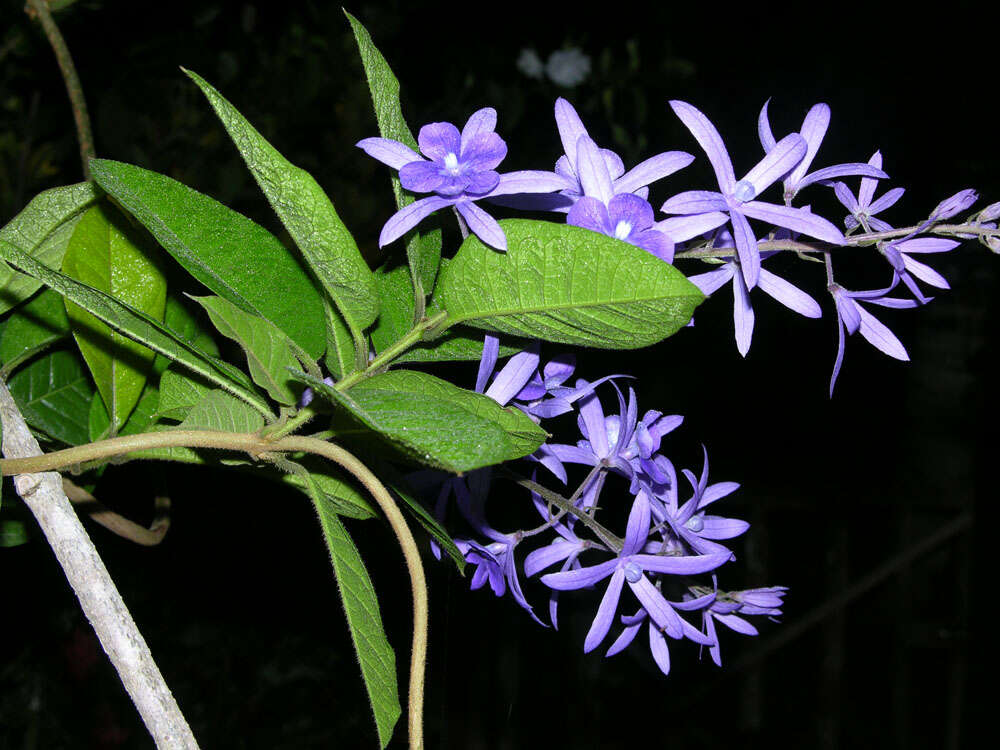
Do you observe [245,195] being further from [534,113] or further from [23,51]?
[534,113]

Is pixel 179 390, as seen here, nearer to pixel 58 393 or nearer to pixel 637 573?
pixel 58 393

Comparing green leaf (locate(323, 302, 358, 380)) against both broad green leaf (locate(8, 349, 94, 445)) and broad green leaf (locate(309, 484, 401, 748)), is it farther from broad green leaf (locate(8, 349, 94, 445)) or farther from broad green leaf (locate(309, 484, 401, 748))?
broad green leaf (locate(8, 349, 94, 445))

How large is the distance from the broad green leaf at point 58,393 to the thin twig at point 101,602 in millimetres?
96

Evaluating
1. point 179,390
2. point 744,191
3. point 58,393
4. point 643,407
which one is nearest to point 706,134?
point 744,191

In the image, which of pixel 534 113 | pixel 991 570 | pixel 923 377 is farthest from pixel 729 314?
pixel 991 570

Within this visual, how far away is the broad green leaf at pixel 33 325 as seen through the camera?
438 mm

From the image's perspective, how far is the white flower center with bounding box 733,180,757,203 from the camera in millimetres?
335

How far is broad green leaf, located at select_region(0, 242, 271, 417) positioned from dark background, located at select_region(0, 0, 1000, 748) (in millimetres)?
866

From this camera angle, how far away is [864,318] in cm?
40

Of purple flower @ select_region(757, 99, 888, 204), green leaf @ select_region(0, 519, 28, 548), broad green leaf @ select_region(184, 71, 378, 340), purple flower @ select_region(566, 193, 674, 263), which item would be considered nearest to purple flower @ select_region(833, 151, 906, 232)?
purple flower @ select_region(757, 99, 888, 204)

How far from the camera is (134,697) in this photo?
0.31 meters

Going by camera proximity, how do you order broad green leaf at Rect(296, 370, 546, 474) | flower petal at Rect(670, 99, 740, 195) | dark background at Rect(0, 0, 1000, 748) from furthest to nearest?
dark background at Rect(0, 0, 1000, 748) → flower petal at Rect(670, 99, 740, 195) → broad green leaf at Rect(296, 370, 546, 474)

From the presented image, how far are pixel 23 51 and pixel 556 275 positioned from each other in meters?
1.08

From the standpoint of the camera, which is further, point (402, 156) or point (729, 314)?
point (729, 314)
